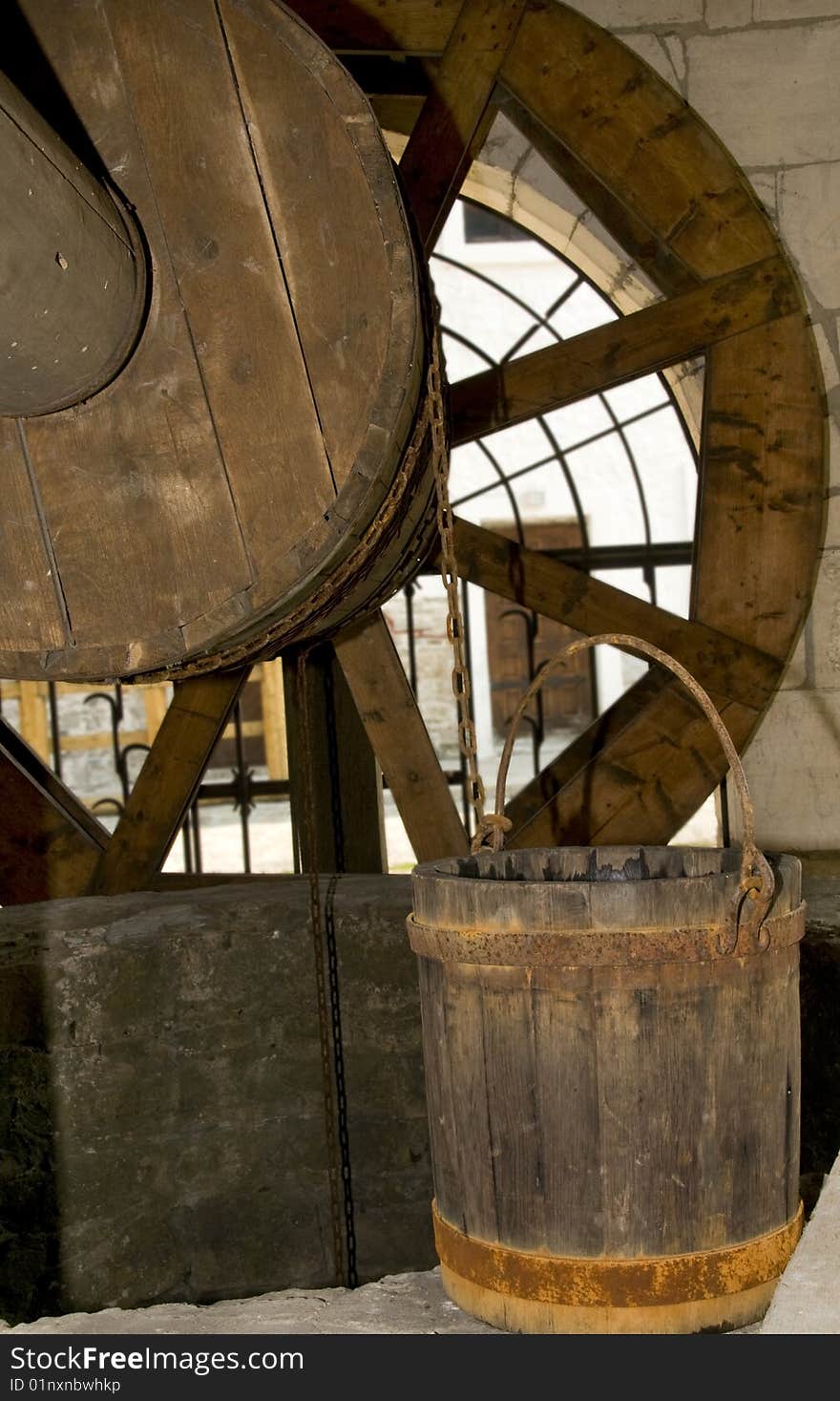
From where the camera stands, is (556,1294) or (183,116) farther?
(183,116)

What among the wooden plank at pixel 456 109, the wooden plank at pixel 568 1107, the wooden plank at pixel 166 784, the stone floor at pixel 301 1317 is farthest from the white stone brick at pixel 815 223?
the stone floor at pixel 301 1317

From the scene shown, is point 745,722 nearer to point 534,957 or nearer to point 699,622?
point 699,622

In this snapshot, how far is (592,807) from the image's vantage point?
3.51 m

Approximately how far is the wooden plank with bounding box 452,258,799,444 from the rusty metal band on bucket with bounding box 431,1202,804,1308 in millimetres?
2122

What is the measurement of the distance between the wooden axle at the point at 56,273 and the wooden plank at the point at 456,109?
1233 millimetres

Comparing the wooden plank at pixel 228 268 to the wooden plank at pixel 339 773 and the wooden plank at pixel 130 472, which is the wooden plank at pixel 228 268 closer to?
the wooden plank at pixel 130 472

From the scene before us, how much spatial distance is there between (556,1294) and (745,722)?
73.7 inches

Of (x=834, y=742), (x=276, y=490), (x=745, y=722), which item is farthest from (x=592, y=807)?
(x=276, y=490)

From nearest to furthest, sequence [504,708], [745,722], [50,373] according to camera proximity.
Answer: [50,373]
[745,722]
[504,708]

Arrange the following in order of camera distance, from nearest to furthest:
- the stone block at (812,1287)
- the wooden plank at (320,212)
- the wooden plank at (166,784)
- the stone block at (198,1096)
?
the stone block at (812,1287), the wooden plank at (320,212), the stone block at (198,1096), the wooden plank at (166,784)

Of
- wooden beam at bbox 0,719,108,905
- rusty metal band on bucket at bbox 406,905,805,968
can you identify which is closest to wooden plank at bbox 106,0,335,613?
rusty metal band on bucket at bbox 406,905,805,968

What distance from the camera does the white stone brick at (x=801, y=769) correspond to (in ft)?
12.0

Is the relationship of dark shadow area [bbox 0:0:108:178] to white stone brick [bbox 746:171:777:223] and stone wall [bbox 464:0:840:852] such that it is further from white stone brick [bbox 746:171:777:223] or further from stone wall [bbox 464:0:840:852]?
white stone brick [bbox 746:171:777:223]

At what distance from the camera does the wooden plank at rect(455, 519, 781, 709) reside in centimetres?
350
